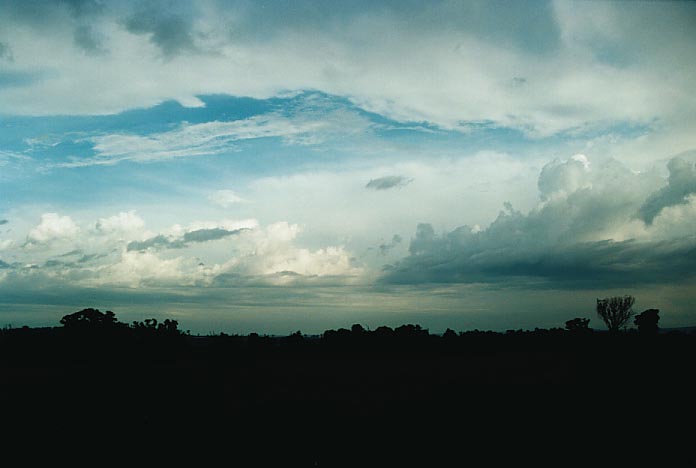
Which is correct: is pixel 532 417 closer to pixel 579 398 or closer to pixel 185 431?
pixel 579 398

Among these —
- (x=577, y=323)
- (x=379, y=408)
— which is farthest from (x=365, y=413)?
(x=577, y=323)

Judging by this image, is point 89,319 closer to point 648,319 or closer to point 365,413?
point 365,413

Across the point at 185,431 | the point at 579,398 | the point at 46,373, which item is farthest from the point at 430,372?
the point at 46,373

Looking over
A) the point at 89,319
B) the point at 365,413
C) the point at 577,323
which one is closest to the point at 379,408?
the point at 365,413

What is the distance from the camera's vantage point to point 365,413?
105 feet

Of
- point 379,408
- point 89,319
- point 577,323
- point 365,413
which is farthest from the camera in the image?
point 577,323

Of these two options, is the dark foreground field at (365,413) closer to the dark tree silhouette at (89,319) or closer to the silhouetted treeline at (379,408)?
the silhouetted treeline at (379,408)

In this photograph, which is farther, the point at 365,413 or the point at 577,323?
the point at 577,323

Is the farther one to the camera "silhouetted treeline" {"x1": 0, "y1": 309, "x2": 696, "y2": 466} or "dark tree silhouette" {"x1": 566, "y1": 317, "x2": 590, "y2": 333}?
"dark tree silhouette" {"x1": 566, "y1": 317, "x2": 590, "y2": 333}

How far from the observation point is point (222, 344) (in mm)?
81062

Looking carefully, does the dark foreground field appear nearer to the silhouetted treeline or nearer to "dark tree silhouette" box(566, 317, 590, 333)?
the silhouetted treeline

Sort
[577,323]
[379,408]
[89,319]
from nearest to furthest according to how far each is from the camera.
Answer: [379,408], [89,319], [577,323]

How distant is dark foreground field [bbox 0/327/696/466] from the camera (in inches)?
973

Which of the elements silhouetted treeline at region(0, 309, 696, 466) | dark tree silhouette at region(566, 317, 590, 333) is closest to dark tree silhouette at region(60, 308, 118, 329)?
silhouetted treeline at region(0, 309, 696, 466)
